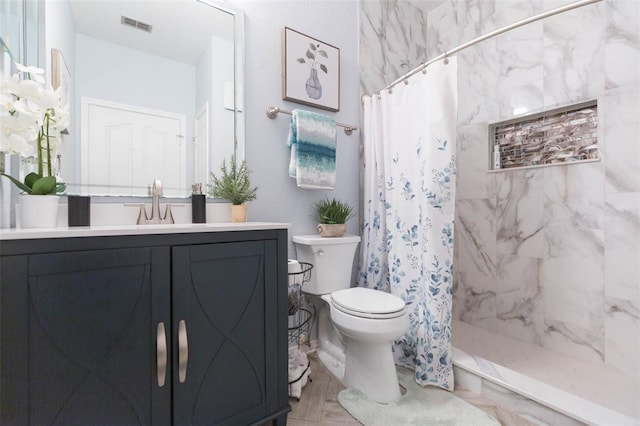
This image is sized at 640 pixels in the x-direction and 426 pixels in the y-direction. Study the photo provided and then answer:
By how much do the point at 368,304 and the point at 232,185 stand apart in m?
0.94

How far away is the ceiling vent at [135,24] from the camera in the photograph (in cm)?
146

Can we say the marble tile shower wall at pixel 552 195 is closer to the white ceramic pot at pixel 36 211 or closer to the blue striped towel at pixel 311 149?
the blue striped towel at pixel 311 149

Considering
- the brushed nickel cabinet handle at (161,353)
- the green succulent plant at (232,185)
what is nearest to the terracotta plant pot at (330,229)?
the green succulent plant at (232,185)

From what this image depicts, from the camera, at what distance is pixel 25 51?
3.92 ft

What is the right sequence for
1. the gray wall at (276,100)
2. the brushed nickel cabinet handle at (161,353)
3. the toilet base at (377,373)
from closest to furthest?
the brushed nickel cabinet handle at (161,353) → the toilet base at (377,373) → the gray wall at (276,100)

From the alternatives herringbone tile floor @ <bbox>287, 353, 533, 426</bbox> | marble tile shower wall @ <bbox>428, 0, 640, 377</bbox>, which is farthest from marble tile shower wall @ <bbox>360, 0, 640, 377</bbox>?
herringbone tile floor @ <bbox>287, 353, 533, 426</bbox>

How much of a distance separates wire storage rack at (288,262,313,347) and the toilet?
49 mm

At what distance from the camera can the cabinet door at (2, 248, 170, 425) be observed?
832 millimetres

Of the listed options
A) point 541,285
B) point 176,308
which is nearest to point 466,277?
point 541,285

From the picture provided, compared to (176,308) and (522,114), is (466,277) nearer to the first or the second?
(522,114)

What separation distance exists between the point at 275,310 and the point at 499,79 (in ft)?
7.58

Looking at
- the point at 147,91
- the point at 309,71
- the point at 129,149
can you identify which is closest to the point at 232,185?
the point at 129,149

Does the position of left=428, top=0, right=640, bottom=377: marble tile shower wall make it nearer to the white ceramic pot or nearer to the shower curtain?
the shower curtain

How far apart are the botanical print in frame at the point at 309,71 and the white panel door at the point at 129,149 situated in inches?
28.8
